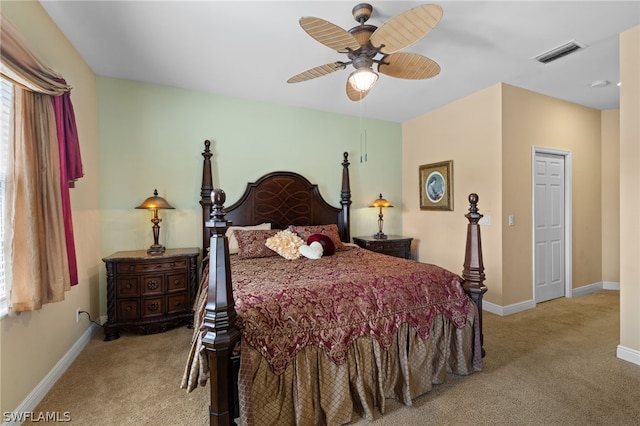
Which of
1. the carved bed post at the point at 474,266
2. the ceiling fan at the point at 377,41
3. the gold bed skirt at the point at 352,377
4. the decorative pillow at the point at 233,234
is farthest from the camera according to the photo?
the decorative pillow at the point at 233,234

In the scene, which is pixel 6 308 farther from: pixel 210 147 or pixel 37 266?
pixel 210 147

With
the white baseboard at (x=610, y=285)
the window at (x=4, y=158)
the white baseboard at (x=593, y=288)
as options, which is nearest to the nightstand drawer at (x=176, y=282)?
the window at (x=4, y=158)

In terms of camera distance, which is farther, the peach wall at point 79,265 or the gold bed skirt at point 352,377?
the peach wall at point 79,265

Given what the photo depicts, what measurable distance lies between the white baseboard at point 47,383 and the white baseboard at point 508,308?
4365 mm

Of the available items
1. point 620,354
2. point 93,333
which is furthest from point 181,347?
point 620,354

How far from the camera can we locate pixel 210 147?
3.77 m

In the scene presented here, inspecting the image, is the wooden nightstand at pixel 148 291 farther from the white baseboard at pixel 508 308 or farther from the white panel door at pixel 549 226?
the white panel door at pixel 549 226

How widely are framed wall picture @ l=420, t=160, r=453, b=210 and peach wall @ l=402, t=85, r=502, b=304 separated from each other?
0.27 feet

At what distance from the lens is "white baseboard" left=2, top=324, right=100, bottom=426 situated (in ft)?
5.81

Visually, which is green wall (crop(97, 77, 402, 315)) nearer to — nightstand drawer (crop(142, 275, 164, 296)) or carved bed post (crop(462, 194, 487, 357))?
nightstand drawer (crop(142, 275, 164, 296))

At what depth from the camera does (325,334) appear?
1788 millimetres

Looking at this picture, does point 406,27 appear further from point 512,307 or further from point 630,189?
point 512,307

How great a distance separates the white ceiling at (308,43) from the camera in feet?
7.16

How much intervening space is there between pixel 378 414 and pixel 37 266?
233 cm
